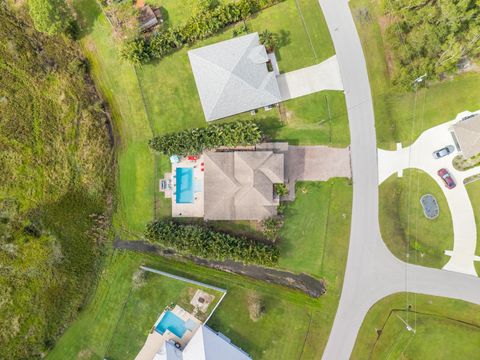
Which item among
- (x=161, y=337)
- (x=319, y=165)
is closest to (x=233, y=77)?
(x=319, y=165)

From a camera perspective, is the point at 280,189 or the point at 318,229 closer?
the point at 280,189

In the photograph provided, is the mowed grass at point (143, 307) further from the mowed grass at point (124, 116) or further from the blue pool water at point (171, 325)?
the mowed grass at point (124, 116)

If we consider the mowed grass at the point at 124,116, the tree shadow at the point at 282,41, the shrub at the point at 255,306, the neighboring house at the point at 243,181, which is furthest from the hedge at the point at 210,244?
the tree shadow at the point at 282,41

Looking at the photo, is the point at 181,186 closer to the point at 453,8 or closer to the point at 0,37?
the point at 0,37

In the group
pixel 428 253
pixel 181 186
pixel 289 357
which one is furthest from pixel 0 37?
pixel 428 253

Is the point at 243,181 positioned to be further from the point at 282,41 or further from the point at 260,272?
the point at 282,41
